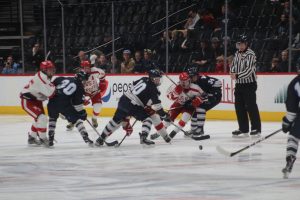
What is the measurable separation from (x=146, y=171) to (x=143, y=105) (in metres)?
2.01

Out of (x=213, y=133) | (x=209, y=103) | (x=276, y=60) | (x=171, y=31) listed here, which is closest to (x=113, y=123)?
(x=209, y=103)

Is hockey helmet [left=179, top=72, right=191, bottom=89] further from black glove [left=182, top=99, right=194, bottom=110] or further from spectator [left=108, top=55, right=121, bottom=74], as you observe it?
spectator [left=108, top=55, right=121, bottom=74]

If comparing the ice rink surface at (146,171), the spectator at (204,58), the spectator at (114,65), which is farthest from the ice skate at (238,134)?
the spectator at (114,65)

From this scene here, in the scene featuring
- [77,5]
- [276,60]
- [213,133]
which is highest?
[77,5]

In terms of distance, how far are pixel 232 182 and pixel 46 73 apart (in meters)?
3.62

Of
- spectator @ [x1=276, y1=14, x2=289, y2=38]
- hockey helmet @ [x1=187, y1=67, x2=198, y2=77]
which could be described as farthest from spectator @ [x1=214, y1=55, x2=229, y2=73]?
hockey helmet @ [x1=187, y1=67, x2=198, y2=77]

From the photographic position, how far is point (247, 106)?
975 cm

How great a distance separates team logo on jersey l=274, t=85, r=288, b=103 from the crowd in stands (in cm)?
32

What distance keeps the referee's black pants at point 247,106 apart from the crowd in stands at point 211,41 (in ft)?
7.04

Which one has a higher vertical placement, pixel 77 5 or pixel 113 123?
pixel 77 5

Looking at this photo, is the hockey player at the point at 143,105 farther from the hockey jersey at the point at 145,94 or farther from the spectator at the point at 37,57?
the spectator at the point at 37,57

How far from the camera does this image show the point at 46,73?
8758 mm

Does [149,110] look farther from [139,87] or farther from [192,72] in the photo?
[192,72]

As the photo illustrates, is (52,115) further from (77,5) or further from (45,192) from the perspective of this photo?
(77,5)
